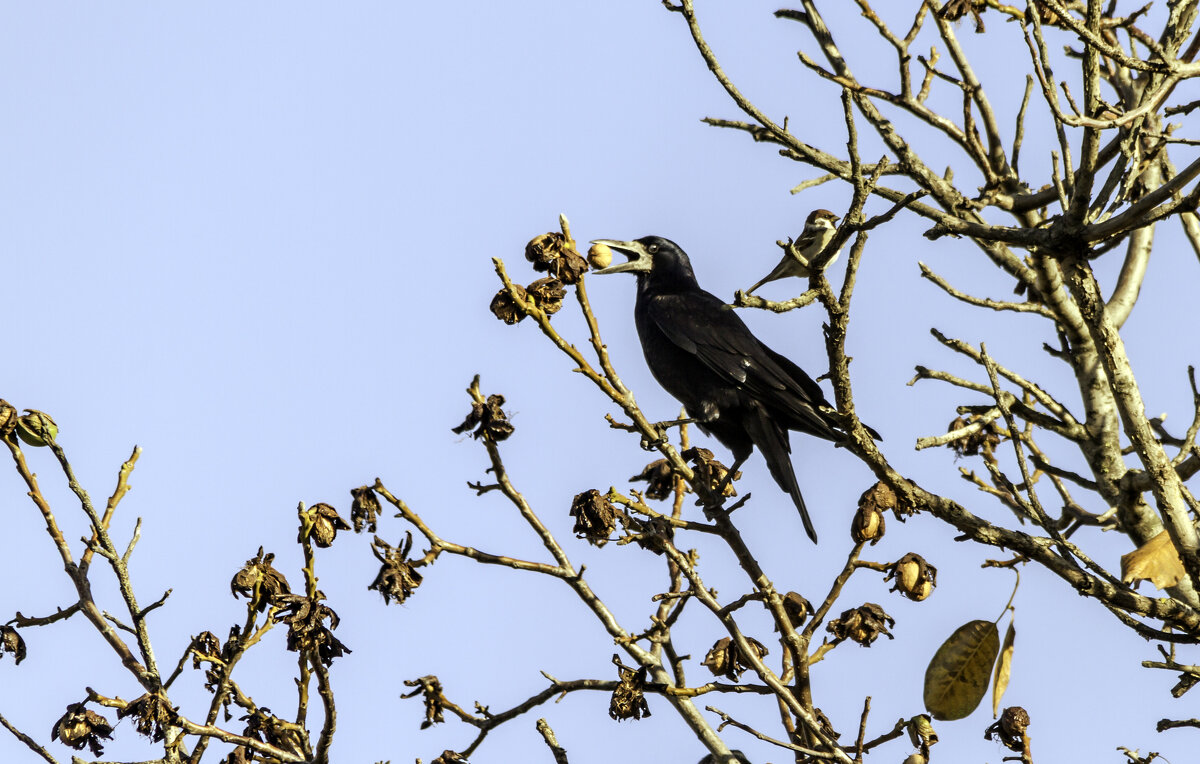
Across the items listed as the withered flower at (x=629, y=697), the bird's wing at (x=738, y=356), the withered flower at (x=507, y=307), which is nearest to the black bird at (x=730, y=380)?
the bird's wing at (x=738, y=356)

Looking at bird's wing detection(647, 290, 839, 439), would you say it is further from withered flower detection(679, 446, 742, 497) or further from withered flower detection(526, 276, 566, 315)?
withered flower detection(526, 276, 566, 315)

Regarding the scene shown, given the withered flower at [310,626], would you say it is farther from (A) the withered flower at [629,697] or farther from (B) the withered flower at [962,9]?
(B) the withered flower at [962,9]

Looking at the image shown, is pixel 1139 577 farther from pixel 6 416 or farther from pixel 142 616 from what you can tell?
pixel 6 416

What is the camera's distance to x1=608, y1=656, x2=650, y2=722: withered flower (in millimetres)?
3668

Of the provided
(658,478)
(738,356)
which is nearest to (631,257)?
(738,356)

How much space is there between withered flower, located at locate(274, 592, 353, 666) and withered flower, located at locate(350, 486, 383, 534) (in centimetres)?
27

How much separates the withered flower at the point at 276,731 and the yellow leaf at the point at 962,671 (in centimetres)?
184

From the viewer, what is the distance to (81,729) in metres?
3.71

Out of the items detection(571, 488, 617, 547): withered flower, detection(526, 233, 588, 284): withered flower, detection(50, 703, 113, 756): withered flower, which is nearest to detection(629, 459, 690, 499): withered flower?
detection(571, 488, 617, 547): withered flower

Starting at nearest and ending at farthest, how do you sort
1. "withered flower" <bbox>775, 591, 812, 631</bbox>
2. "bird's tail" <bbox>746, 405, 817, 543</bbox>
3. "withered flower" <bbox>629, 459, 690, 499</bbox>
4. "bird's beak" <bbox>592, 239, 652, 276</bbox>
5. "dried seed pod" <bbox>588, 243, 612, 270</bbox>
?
"withered flower" <bbox>775, 591, 812, 631</bbox> < "withered flower" <bbox>629, 459, 690, 499</bbox> < "dried seed pod" <bbox>588, 243, 612, 270</bbox> < "bird's tail" <bbox>746, 405, 817, 543</bbox> < "bird's beak" <bbox>592, 239, 652, 276</bbox>

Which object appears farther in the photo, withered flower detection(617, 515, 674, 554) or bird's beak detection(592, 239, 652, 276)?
bird's beak detection(592, 239, 652, 276)

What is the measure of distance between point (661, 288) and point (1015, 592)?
3520 millimetres

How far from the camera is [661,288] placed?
7.04m

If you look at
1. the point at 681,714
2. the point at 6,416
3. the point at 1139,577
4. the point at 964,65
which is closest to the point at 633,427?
the point at 681,714
